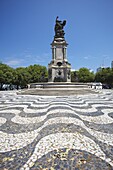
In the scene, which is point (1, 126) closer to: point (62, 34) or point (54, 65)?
point (54, 65)

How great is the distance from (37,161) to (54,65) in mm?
21554

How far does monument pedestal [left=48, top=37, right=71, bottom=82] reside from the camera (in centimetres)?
2319

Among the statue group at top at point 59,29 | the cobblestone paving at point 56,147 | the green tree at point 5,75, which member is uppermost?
the statue group at top at point 59,29

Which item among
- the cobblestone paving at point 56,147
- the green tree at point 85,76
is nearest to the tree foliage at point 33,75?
the green tree at point 85,76

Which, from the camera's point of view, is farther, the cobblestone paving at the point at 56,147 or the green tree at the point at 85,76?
the green tree at the point at 85,76

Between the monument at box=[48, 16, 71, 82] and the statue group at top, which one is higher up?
the statue group at top

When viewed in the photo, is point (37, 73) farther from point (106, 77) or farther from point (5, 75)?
point (106, 77)

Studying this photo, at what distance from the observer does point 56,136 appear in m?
3.53

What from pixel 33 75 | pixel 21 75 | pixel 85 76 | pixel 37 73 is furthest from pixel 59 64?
pixel 85 76

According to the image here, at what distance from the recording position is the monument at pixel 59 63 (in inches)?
913

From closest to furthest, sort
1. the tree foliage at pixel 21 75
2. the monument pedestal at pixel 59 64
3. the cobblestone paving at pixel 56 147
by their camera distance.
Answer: the cobblestone paving at pixel 56 147 < the monument pedestal at pixel 59 64 < the tree foliage at pixel 21 75

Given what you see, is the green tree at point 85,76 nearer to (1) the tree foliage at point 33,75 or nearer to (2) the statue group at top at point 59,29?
(1) the tree foliage at point 33,75

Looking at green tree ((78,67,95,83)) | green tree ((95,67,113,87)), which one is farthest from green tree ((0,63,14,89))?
green tree ((95,67,113,87))

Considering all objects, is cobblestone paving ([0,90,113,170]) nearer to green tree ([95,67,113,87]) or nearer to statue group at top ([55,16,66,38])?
statue group at top ([55,16,66,38])
